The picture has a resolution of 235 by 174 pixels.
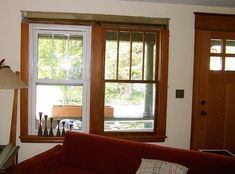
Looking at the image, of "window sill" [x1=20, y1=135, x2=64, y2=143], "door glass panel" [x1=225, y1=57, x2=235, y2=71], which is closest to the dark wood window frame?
"window sill" [x1=20, y1=135, x2=64, y2=143]

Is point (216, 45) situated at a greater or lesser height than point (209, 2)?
lesser

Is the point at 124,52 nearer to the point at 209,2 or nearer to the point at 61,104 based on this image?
the point at 61,104

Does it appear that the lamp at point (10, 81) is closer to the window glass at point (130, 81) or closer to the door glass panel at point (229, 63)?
the window glass at point (130, 81)

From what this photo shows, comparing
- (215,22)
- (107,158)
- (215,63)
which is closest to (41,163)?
(107,158)

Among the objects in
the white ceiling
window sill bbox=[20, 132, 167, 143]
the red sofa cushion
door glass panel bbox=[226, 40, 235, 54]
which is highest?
the white ceiling

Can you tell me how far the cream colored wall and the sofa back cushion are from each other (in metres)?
0.75

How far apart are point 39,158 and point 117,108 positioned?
4.29ft

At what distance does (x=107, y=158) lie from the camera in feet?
8.70

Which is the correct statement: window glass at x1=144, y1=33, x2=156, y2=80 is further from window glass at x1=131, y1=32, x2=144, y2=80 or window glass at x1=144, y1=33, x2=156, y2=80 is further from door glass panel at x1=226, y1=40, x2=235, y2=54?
door glass panel at x1=226, y1=40, x2=235, y2=54

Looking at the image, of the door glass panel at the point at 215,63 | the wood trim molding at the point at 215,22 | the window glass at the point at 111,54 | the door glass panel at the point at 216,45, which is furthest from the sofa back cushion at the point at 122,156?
the wood trim molding at the point at 215,22

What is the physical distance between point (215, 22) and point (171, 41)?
0.65 m

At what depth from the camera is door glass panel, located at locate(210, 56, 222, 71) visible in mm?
3537

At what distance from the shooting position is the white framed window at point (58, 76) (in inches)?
131

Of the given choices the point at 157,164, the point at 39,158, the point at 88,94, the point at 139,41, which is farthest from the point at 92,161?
the point at 139,41
